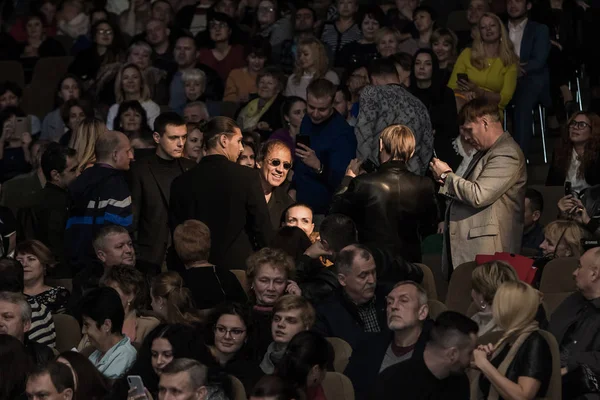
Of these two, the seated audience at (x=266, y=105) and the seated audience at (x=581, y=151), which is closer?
the seated audience at (x=581, y=151)

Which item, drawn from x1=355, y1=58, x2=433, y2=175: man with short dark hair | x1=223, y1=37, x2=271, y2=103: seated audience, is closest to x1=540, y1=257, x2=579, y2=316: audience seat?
x1=355, y1=58, x2=433, y2=175: man with short dark hair

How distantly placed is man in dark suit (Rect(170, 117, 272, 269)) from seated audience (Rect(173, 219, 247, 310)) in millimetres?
415

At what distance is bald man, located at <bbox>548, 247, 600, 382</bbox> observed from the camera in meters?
7.05

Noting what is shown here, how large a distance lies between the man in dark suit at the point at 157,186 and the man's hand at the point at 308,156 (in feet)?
2.28

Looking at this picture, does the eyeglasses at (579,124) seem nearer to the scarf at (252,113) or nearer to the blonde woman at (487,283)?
the scarf at (252,113)

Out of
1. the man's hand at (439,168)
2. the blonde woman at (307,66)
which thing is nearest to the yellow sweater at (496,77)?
the blonde woman at (307,66)

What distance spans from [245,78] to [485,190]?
4.76m

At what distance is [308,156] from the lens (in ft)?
30.2

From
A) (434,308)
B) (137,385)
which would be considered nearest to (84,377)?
(137,385)

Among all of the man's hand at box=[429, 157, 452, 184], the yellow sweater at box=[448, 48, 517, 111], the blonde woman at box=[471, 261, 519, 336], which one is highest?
the yellow sweater at box=[448, 48, 517, 111]

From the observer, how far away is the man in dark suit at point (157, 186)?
29.2 feet

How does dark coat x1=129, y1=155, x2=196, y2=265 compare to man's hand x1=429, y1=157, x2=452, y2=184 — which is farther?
dark coat x1=129, y1=155, x2=196, y2=265

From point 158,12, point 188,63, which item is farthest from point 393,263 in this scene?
point 158,12

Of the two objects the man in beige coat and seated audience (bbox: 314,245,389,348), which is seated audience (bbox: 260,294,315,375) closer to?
seated audience (bbox: 314,245,389,348)
